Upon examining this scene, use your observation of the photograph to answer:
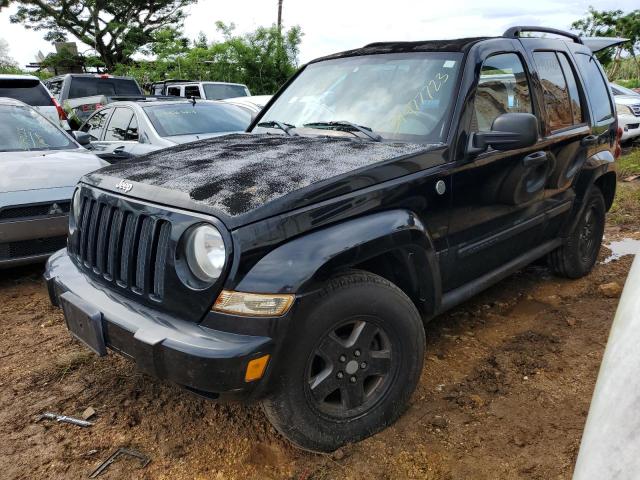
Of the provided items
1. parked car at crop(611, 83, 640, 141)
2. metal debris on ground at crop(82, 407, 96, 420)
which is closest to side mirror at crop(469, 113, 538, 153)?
metal debris on ground at crop(82, 407, 96, 420)

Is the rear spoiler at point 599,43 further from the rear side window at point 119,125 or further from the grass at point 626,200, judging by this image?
the rear side window at point 119,125

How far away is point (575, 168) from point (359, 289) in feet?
8.04

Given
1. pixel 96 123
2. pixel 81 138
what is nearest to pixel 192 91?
pixel 96 123

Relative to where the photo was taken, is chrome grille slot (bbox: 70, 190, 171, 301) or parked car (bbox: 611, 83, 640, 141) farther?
parked car (bbox: 611, 83, 640, 141)

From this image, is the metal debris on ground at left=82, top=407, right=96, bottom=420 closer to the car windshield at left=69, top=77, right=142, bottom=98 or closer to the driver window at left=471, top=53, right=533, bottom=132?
the driver window at left=471, top=53, right=533, bottom=132

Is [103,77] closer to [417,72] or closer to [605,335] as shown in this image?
[417,72]

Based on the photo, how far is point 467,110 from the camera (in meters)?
2.94

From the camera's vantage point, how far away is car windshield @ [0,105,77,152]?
5043 millimetres

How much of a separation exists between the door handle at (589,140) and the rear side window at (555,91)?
0.15 m

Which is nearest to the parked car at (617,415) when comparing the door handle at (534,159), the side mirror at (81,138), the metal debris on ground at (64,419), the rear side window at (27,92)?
the door handle at (534,159)

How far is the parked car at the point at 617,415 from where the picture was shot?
1.19 m

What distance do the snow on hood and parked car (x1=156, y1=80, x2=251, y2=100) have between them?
9.96 meters

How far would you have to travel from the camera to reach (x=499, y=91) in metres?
3.28

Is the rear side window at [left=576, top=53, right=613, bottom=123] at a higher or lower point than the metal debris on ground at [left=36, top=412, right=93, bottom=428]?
higher
